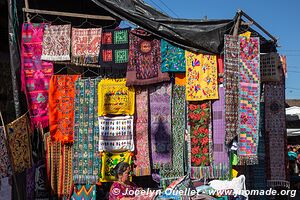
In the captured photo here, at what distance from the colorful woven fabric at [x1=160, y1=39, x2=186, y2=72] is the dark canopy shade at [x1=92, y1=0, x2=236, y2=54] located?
9 cm

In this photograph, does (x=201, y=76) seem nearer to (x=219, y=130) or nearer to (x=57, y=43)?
(x=219, y=130)

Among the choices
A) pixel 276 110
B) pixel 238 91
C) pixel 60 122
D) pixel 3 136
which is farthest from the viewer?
pixel 276 110

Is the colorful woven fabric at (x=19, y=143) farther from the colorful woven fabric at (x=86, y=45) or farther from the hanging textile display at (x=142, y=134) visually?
the hanging textile display at (x=142, y=134)

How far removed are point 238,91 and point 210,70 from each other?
0.46 metres

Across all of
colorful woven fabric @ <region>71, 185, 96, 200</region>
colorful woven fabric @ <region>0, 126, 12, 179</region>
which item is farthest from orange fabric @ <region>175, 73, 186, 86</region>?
colorful woven fabric @ <region>0, 126, 12, 179</region>

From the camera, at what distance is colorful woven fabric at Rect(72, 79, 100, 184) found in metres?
5.52

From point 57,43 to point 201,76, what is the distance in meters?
2.08

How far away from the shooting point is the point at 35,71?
5617mm

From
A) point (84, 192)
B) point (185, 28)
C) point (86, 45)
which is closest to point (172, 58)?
point (185, 28)

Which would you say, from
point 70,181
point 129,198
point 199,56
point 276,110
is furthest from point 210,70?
point 70,181

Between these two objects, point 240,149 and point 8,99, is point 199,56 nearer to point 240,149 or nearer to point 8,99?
point 240,149

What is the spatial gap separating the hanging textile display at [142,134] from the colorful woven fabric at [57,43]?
1177mm

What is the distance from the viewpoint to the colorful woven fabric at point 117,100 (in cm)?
542

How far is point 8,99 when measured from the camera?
580 centimetres
